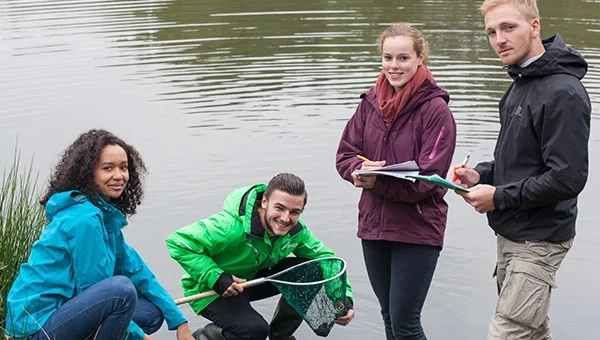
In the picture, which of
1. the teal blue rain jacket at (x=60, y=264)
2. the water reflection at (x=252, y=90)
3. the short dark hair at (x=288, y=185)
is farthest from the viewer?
the water reflection at (x=252, y=90)

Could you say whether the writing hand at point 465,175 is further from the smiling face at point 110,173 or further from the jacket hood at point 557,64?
the smiling face at point 110,173

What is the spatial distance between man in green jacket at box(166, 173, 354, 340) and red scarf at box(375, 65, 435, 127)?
753 millimetres

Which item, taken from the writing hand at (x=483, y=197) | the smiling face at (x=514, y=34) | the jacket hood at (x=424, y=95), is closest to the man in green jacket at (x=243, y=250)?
the jacket hood at (x=424, y=95)

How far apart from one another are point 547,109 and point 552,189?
0.34 meters

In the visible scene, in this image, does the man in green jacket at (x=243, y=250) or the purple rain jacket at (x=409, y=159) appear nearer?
the purple rain jacket at (x=409, y=159)

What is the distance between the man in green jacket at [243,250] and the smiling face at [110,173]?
1.97 ft

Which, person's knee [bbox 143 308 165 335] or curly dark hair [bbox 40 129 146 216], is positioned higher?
curly dark hair [bbox 40 129 146 216]

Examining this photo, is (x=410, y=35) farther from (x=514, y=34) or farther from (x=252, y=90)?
(x=252, y=90)

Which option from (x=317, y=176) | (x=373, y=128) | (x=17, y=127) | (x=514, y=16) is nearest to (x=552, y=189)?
(x=514, y=16)

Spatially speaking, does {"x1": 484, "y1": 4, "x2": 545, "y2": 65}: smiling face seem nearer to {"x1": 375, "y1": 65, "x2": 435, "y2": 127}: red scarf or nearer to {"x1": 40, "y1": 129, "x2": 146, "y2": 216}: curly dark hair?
{"x1": 375, "y1": 65, "x2": 435, "y2": 127}: red scarf

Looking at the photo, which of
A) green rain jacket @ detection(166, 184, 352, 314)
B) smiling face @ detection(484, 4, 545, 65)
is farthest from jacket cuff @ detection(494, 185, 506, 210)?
green rain jacket @ detection(166, 184, 352, 314)

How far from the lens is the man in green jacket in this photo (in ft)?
16.3

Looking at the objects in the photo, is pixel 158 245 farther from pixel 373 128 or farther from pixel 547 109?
pixel 547 109

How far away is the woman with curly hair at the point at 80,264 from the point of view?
4.17m
